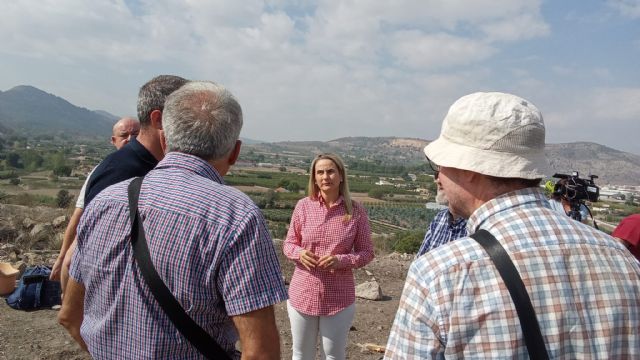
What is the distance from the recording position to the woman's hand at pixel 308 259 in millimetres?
3275

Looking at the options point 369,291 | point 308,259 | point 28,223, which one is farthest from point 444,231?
point 28,223

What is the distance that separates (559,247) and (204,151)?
1165 mm

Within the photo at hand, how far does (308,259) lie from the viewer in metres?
3.28

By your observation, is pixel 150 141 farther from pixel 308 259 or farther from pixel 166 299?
pixel 308 259

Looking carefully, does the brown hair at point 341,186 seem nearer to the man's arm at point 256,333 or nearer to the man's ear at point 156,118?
the man's ear at point 156,118

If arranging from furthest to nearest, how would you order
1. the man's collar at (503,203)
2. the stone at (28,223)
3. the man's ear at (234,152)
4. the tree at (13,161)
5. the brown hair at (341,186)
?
1. the tree at (13,161)
2. the stone at (28,223)
3. the brown hair at (341,186)
4. the man's ear at (234,152)
5. the man's collar at (503,203)

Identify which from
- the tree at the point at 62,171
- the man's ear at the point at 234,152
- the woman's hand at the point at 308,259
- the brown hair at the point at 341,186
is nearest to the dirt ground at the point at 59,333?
the woman's hand at the point at 308,259

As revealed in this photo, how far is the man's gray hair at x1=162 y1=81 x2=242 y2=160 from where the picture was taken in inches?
63.5

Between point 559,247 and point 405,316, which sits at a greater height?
point 559,247

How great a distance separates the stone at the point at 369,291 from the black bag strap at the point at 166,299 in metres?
4.96

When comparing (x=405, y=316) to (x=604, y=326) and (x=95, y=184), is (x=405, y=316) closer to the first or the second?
(x=604, y=326)

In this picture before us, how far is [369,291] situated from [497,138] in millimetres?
5356

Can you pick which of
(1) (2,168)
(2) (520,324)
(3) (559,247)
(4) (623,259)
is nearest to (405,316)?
(2) (520,324)

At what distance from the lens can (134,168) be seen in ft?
7.51
